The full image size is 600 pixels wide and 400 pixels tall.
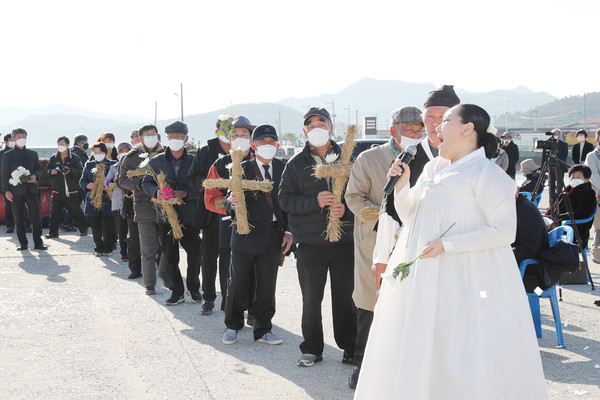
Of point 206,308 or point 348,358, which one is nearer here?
point 348,358

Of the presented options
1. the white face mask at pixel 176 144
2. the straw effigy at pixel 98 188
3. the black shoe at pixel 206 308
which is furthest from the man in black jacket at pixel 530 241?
the straw effigy at pixel 98 188

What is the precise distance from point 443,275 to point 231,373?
2.65m

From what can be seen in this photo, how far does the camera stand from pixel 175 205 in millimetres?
8148

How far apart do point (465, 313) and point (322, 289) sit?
2.45 metres

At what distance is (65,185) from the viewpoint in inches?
576

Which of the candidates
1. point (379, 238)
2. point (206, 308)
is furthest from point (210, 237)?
point (379, 238)

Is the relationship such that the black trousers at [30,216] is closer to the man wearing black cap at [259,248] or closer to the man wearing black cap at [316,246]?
the man wearing black cap at [259,248]

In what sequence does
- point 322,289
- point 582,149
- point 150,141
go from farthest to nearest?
point 582,149
point 150,141
point 322,289

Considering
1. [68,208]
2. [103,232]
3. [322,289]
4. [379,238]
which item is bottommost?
[103,232]

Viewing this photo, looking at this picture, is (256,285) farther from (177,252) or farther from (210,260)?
(177,252)

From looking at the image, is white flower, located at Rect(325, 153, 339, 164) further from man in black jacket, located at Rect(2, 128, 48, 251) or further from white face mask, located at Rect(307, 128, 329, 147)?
man in black jacket, located at Rect(2, 128, 48, 251)

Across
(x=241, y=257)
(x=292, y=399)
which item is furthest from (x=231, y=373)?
(x=241, y=257)

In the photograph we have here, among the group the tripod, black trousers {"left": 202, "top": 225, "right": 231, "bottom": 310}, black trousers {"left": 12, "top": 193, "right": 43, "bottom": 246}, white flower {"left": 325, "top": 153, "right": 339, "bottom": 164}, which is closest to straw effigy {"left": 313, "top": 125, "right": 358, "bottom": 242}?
white flower {"left": 325, "top": 153, "right": 339, "bottom": 164}

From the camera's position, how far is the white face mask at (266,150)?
257 inches
